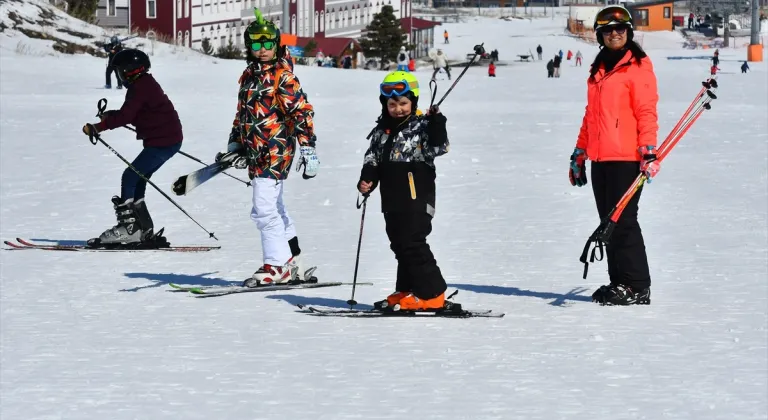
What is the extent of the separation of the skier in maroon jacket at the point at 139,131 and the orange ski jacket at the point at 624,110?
337 cm

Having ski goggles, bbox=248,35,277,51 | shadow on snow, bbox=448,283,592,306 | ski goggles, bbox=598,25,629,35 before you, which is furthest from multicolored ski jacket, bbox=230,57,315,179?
ski goggles, bbox=598,25,629,35

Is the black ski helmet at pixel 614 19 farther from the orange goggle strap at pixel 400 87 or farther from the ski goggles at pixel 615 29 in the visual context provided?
the orange goggle strap at pixel 400 87

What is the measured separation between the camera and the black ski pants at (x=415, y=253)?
702 cm

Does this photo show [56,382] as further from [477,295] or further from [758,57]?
[758,57]

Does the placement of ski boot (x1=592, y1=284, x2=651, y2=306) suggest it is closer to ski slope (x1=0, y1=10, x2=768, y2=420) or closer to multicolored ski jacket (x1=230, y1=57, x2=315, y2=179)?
ski slope (x1=0, y1=10, x2=768, y2=420)

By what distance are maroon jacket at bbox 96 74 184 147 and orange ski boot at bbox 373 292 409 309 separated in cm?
277

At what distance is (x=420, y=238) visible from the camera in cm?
707

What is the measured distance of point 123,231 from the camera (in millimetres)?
9844

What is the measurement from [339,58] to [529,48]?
25118 millimetres

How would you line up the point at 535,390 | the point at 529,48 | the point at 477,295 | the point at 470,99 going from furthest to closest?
the point at 529,48 < the point at 470,99 < the point at 477,295 < the point at 535,390

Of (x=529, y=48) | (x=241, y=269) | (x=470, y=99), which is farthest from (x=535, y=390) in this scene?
(x=529, y=48)

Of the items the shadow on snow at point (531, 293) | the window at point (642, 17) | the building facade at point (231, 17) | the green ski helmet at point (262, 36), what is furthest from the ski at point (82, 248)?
the window at point (642, 17)

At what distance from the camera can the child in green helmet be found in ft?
22.8

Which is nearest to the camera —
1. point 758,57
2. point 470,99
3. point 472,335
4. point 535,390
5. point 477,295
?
point 535,390
